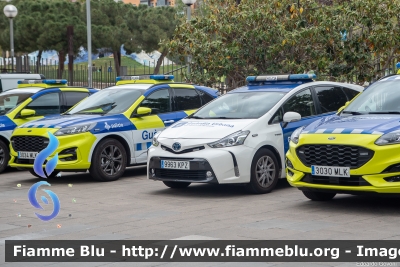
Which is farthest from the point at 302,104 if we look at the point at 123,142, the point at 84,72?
the point at 84,72

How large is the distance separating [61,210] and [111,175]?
3043 mm

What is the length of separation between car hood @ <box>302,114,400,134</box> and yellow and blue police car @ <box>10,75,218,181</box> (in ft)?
14.0

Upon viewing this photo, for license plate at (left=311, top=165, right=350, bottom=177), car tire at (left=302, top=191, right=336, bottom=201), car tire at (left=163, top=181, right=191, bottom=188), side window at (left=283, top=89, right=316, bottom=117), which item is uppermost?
side window at (left=283, top=89, right=316, bottom=117)

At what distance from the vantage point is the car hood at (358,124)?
346 inches

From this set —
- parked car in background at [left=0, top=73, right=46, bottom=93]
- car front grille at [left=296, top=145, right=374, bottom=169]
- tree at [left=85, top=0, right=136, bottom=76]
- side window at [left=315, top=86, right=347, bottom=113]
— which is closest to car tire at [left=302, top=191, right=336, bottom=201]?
car front grille at [left=296, top=145, right=374, bottom=169]

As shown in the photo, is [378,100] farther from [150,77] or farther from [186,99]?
[150,77]

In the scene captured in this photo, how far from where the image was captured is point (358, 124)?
9.09m

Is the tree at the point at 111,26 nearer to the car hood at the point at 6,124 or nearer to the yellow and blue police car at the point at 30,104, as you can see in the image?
the yellow and blue police car at the point at 30,104

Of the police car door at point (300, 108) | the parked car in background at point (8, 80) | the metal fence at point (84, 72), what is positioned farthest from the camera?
the metal fence at point (84, 72)

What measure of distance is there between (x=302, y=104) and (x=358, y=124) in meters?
2.58

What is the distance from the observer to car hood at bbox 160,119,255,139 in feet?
34.7

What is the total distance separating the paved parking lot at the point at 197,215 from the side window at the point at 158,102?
182 centimetres

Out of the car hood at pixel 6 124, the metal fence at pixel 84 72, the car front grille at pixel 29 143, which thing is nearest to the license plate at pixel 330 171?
the car front grille at pixel 29 143

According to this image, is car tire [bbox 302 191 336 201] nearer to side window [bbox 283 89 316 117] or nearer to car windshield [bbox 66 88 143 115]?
side window [bbox 283 89 316 117]
